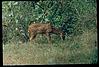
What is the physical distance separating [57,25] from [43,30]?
4.5 inches

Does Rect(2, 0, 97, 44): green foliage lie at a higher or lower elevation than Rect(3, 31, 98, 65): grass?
higher

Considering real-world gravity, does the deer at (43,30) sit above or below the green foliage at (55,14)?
below

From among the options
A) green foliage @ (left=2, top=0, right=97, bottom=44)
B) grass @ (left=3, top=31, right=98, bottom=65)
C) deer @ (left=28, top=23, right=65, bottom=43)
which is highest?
green foliage @ (left=2, top=0, right=97, bottom=44)

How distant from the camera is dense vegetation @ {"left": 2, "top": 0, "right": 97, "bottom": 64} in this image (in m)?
2.17

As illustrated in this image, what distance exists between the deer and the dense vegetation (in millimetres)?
27

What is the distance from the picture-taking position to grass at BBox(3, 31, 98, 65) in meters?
2.17

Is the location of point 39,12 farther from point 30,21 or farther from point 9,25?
point 9,25

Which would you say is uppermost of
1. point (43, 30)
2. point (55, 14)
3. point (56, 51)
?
point (55, 14)

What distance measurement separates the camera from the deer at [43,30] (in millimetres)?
2180

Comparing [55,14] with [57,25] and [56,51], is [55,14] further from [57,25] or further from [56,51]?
[56,51]

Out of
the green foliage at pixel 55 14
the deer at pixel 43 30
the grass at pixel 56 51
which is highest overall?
the green foliage at pixel 55 14

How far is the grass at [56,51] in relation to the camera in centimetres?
217

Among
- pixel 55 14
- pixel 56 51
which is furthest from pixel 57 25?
pixel 56 51

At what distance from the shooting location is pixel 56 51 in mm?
2178
